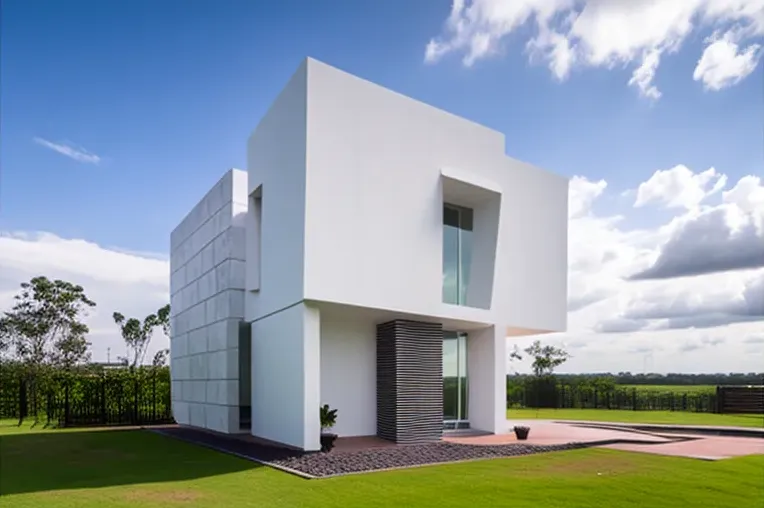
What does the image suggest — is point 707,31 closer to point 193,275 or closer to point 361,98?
point 361,98

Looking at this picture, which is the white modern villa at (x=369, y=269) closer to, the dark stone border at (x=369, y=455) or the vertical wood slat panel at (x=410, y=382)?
the vertical wood slat panel at (x=410, y=382)

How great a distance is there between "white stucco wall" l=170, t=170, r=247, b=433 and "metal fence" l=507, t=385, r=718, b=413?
17689 mm

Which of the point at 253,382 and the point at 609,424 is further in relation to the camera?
the point at 609,424

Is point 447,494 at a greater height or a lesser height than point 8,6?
lesser

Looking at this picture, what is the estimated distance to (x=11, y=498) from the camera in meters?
8.64

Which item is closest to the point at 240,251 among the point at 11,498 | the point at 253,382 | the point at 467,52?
the point at 253,382

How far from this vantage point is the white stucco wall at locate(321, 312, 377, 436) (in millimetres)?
16016

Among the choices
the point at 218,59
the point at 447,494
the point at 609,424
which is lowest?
the point at 609,424

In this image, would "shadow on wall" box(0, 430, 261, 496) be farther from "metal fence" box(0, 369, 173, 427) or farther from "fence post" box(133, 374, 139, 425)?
"fence post" box(133, 374, 139, 425)

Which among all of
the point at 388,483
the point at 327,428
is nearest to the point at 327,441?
the point at 327,428

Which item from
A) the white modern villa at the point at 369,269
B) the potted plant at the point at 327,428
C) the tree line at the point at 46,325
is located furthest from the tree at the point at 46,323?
the potted plant at the point at 327,428

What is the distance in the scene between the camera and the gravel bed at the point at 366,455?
11102 mm

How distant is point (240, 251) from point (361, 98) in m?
6.88

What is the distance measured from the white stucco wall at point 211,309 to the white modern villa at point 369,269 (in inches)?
3.4
